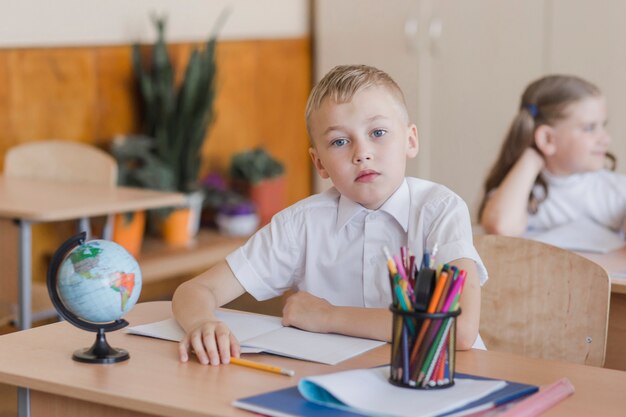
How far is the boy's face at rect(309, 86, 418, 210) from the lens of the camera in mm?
1904

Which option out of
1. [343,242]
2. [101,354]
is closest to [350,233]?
[343,242]

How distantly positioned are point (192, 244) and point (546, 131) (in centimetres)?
214

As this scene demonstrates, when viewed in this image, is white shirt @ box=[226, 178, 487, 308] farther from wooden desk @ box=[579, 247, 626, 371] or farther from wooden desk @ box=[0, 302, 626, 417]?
wooden desk @ box=[579, 247, 626, 371]

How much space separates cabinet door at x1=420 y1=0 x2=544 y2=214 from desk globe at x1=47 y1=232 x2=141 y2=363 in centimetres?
385

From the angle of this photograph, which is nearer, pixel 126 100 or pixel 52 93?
pixel 52 93

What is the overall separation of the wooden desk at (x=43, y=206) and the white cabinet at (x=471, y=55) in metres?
2.07

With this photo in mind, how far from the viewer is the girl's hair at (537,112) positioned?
3227 mm

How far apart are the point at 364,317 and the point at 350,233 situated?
272mm

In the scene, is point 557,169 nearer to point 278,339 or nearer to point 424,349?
point 278,339

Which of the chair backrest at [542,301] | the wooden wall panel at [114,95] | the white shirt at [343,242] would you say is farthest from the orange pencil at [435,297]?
the wooden wall panel at [114,95]

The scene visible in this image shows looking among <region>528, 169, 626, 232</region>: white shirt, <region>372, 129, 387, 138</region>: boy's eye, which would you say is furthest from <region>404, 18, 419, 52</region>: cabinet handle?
<region>372, 129, 387, 138</region>: boy's eye

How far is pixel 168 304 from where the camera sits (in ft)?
6.94

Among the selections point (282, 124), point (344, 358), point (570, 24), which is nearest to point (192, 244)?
point (282, 124)

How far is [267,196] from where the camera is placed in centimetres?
539
